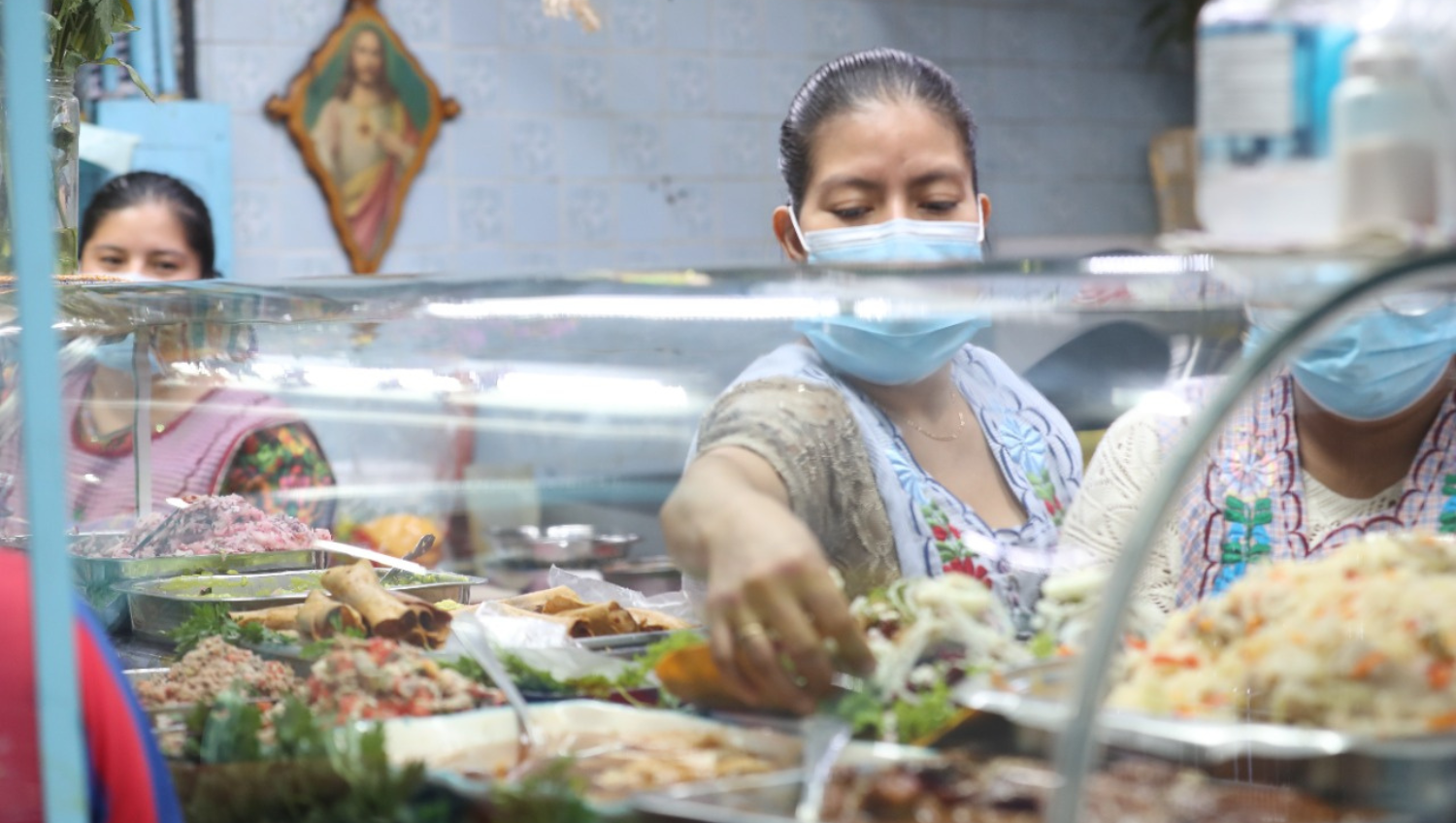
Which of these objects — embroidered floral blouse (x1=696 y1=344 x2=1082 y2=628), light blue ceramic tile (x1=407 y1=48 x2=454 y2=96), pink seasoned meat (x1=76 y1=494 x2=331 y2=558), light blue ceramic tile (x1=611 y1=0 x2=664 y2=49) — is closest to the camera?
embroidered floral blouse (x1=696 y1=344 x2=1082 y2=628)

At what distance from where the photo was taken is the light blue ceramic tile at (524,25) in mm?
4961

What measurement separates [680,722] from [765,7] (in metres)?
4.45

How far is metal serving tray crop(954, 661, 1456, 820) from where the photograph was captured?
917mm

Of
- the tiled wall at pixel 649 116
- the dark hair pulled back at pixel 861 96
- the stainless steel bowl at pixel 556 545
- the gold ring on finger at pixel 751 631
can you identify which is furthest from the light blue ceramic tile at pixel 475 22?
the gold ring on finger at pixel 751 631

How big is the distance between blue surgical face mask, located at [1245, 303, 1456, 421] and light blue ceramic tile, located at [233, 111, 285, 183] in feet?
12.9

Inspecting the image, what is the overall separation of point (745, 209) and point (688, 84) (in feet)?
1.56

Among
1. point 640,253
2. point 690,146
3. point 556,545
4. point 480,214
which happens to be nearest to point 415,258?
point 480,214

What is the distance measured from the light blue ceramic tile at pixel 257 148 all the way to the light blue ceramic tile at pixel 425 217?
0.41 m

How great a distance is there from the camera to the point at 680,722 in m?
1.20

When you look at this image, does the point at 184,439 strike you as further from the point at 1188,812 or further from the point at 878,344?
the point at 1188,812

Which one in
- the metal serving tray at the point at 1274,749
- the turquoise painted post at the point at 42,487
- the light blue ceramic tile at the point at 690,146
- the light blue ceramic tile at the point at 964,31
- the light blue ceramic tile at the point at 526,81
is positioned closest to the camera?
the metal serving tray at the point at 1274,749

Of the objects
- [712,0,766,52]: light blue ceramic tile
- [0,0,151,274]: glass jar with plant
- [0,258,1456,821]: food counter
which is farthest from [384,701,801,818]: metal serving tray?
[712,0,766,52]: light blue ceramic tile

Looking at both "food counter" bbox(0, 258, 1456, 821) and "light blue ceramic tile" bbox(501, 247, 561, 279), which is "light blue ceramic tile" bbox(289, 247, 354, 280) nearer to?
"light blue ceramic tile" bbox(501, 247, 561, 279)

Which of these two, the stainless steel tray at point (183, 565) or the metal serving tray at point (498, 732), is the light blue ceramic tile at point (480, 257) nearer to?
the stainless steel tray at point (183, 565)
